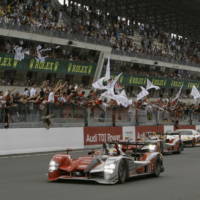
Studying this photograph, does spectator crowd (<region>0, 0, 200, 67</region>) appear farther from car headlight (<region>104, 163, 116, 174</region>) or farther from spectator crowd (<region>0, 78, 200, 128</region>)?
car headlight (<region>104, 163, 116, 174</region>)

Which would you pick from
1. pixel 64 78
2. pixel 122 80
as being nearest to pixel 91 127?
pixel 64 78

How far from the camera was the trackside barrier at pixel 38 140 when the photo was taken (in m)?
21.6

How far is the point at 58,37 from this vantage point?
3619cm

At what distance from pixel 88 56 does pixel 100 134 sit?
14.2m

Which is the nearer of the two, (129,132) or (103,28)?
(129,132)

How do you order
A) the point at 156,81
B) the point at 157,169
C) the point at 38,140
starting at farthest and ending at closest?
the point at 156,81
the point at 38,140
the point at 157,169

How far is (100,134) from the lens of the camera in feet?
91.1

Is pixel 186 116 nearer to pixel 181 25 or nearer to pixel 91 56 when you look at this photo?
pixel 91 56

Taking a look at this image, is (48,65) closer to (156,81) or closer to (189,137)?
(189,137)

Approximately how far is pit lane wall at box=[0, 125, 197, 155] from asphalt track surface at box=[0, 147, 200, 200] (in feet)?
22.1

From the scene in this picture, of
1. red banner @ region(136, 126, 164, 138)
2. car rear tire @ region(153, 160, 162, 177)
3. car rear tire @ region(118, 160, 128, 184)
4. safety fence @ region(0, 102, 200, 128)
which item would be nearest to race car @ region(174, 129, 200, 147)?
red banner @ region(136, 126, 164, 138)

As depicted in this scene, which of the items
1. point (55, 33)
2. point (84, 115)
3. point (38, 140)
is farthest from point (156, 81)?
point (38, 140)

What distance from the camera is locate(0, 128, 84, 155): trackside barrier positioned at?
21625 millimetres

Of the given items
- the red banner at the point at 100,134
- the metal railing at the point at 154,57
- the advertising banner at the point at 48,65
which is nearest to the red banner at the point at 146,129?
the red banner at the point at 100,134
